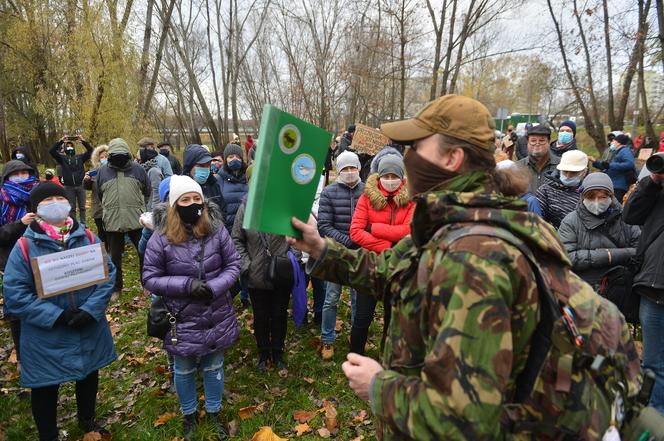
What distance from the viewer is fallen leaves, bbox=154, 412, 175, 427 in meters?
3.87

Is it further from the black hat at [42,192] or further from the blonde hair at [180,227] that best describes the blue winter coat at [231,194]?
the black hat at [42,192]

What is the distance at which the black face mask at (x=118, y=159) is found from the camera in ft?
20.5

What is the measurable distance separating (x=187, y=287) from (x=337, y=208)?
214 cm

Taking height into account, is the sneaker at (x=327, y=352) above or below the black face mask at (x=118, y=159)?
below

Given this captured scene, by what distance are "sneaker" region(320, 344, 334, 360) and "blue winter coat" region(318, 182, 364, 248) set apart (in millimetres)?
1271

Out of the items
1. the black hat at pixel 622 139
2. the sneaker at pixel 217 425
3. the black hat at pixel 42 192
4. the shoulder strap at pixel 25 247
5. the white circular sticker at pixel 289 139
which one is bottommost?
the sneaker at pixel 217 425

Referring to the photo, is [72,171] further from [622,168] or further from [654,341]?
[622,168]

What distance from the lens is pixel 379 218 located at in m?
4.52

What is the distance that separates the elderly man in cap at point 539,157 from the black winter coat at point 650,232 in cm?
197

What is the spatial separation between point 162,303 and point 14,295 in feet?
3.36

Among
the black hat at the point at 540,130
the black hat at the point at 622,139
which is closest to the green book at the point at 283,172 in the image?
the black hat at the point at 540,130

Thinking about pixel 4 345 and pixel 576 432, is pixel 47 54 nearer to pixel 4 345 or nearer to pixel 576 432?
→ pixel 4 345

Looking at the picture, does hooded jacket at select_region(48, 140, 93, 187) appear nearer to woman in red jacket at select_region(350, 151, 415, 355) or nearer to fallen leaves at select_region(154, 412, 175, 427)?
fallen leaves at select_region(154, 412, 175, 427)

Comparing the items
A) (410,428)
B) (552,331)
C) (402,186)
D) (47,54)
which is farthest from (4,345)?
(47,54)
